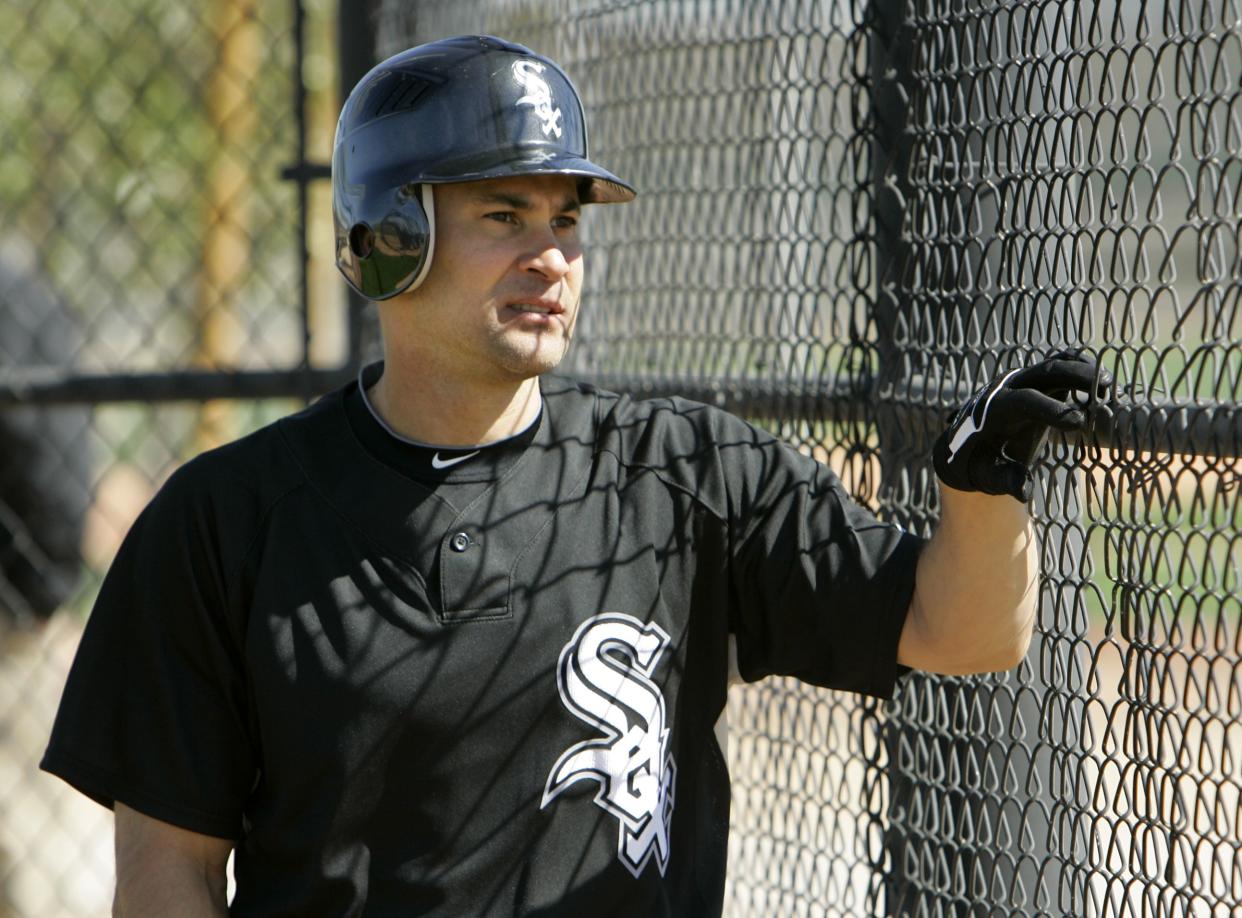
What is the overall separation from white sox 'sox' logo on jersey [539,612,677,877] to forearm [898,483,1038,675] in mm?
397

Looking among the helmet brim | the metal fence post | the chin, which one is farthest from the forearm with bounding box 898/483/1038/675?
the metal fence post

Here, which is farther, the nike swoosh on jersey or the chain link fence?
the nike swoosh on jersey

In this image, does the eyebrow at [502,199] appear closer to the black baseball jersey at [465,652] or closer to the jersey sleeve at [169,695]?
the black baseball jersey at [465,652]

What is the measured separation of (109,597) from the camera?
2227 mm

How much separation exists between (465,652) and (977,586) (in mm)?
707

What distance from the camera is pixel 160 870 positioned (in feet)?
7.19

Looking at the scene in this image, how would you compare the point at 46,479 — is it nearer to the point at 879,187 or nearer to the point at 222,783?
the point at 222,783

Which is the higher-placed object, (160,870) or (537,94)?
(537,94)

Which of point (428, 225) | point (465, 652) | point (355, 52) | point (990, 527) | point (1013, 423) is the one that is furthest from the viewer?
point (355, 52)

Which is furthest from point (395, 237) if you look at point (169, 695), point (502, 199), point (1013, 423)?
point (1013, 423)

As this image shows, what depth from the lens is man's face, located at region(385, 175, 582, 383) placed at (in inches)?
87.0

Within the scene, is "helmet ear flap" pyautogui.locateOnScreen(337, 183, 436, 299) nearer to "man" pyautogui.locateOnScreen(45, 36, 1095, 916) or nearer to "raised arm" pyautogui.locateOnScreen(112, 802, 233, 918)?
"man" pyautogui.locateOnScreen(45, 36, 1095, 916)

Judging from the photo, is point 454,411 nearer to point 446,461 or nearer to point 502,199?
point 446,461

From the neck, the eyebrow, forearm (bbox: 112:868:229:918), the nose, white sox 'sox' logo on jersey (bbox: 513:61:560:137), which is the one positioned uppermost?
white sox 'sox' logo on jersey (bbox: 513:61:560:137)
